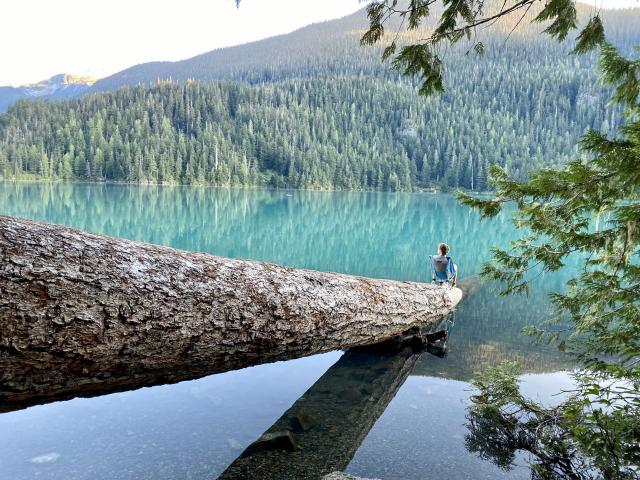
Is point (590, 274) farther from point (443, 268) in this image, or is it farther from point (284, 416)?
point (443, 268)

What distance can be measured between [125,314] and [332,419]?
143 inches

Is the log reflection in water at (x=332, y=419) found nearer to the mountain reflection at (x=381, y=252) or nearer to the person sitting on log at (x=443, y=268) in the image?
the mountain reflection at (x=381, y=252)

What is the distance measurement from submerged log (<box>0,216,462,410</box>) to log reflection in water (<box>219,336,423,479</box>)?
1.09 m

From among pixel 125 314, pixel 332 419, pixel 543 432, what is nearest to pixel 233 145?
pixel 332 419

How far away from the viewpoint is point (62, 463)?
486 centimetres

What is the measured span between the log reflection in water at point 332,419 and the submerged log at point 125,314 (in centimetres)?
109

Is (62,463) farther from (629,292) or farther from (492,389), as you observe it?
(629,292)

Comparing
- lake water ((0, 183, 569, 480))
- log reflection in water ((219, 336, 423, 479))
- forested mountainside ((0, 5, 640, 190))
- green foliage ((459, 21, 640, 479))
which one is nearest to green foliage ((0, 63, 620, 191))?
forested mountainside ((0, 5, 640, 190))

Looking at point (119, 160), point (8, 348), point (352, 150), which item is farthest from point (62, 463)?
point (352, 150)

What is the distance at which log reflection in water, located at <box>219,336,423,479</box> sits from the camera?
4977mm

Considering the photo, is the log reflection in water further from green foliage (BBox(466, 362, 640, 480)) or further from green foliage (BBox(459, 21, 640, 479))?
green foliage (BBox(459, 21, 640, 479))

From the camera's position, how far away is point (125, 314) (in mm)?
3465

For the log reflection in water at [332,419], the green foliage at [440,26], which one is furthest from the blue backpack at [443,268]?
the green foliage at [440,26]

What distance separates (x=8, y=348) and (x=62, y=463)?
2.65 meters
